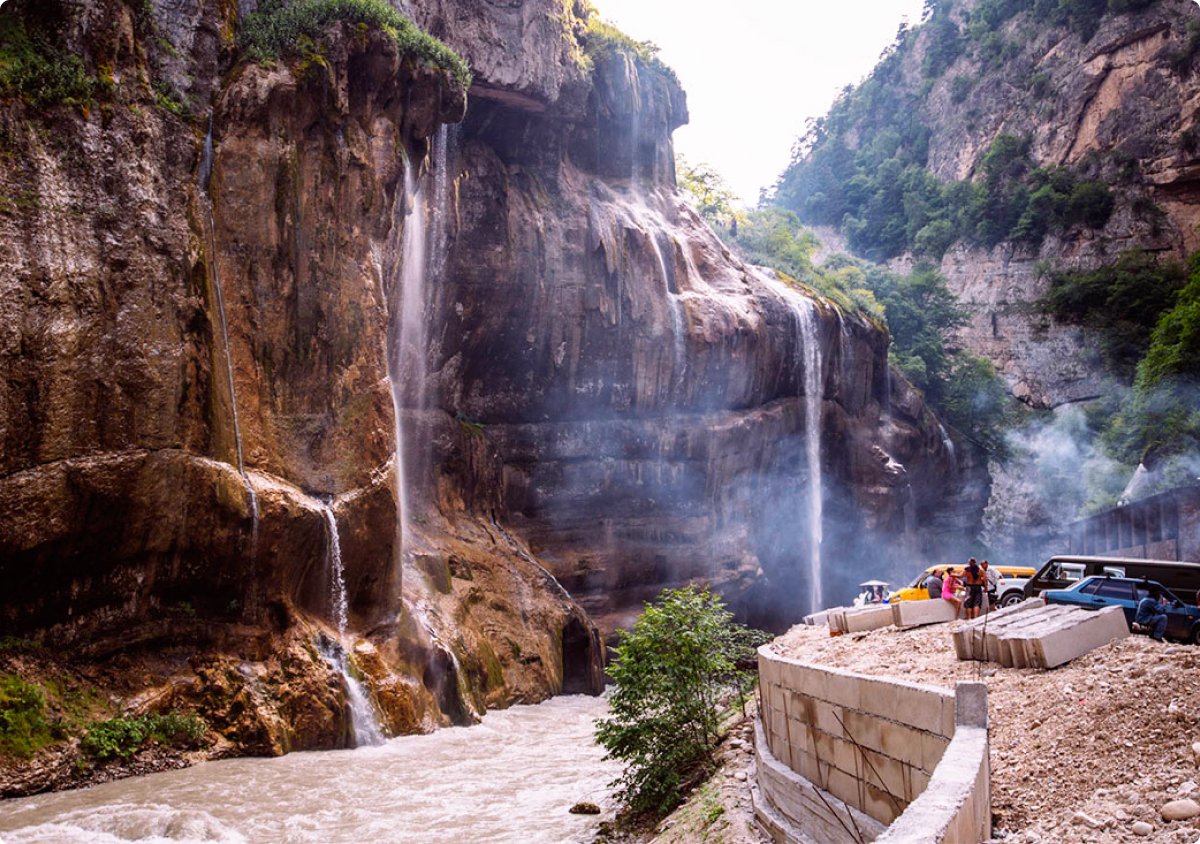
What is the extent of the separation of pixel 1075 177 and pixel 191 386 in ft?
180

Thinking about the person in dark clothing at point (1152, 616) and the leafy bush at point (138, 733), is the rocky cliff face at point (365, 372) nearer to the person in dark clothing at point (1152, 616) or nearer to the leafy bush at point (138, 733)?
the leafy bush at point (138, 733)

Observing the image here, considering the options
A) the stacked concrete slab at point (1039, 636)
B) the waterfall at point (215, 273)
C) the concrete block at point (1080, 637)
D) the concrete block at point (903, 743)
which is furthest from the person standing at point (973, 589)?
the waterfall at point (215, 273)

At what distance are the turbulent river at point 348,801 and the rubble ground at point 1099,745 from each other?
618cm

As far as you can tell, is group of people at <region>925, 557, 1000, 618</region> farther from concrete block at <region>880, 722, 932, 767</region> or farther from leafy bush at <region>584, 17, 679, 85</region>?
leafy bush at <region>584, 17, 679, 85</region>

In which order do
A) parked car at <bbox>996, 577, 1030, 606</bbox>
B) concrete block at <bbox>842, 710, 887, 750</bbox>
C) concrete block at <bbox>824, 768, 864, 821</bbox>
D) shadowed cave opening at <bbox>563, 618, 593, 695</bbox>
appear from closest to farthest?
1. concrete block at <bbox>842, 710, 887, 750</bbox>
2. concrete block at <bbox>824, 768, 864, 821</bbox>
3. parked car at <bbox>996, 577, 1030, 606</bbox>
4. shadowed cave opening at <bbox>563, 618, 593, 695</bbox>

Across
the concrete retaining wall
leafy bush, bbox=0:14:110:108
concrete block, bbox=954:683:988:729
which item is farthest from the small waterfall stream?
concrete block, bbox=954:683:988:729

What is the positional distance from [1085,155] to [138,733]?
58246 mm

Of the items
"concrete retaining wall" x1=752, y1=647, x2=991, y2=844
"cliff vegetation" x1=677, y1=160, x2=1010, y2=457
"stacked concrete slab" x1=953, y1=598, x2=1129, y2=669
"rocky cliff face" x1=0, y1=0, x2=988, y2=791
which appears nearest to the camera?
"concrete retaining wall" x1=752, y1=647, x2=991, y2=844

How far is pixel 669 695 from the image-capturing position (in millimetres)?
13891

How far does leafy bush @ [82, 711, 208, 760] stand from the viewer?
528 inches

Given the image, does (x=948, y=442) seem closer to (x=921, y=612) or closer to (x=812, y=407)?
(x=812, y=407)

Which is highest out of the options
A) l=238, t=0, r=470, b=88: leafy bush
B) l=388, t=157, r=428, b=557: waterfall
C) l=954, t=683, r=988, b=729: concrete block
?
l=238, t=0, r=470, b=88: leafy bush

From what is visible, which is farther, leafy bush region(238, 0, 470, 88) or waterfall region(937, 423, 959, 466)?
waterfall region(937, 423, 959, 466)

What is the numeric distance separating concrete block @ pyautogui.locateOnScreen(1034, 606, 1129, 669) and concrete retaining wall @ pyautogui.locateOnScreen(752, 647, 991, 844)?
311cm
